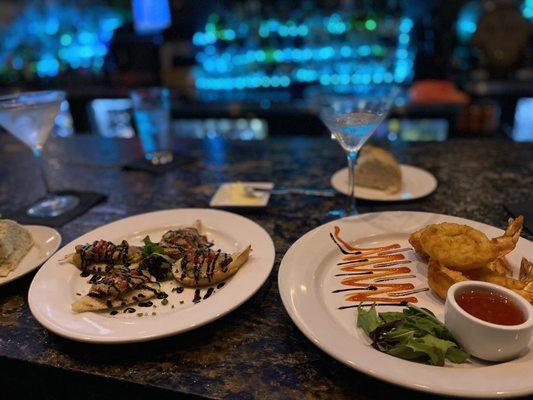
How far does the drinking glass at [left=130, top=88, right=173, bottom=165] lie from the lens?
8.30 ft

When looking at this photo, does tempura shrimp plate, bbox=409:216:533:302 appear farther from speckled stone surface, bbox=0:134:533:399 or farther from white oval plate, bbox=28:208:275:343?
white oval plate, bbox=28:208:275:343

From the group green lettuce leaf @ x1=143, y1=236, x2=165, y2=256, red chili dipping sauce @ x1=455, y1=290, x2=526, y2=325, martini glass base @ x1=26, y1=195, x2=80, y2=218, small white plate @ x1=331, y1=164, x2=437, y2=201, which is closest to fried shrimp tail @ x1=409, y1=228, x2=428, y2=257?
red chili dipping sauce @ x1=455, y1=290, x2=526, y2=325

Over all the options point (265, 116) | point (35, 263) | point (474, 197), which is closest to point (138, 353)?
point (35, 263)

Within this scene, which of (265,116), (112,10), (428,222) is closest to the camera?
(428,222)

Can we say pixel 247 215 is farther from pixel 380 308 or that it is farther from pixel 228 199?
pixel 380 308

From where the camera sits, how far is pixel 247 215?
6.14ft

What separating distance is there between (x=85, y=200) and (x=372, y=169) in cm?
144

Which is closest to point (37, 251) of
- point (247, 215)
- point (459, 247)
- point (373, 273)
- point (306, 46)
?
point (247, 215)

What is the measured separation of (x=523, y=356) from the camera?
94 cm

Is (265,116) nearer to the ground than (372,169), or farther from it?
nearer to the ground

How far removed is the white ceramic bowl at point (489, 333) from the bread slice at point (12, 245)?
139cm

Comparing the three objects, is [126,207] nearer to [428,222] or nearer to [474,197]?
[428,222]

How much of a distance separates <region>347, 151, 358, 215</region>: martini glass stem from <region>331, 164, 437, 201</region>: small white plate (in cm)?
9

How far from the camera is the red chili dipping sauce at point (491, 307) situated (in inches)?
37.9
